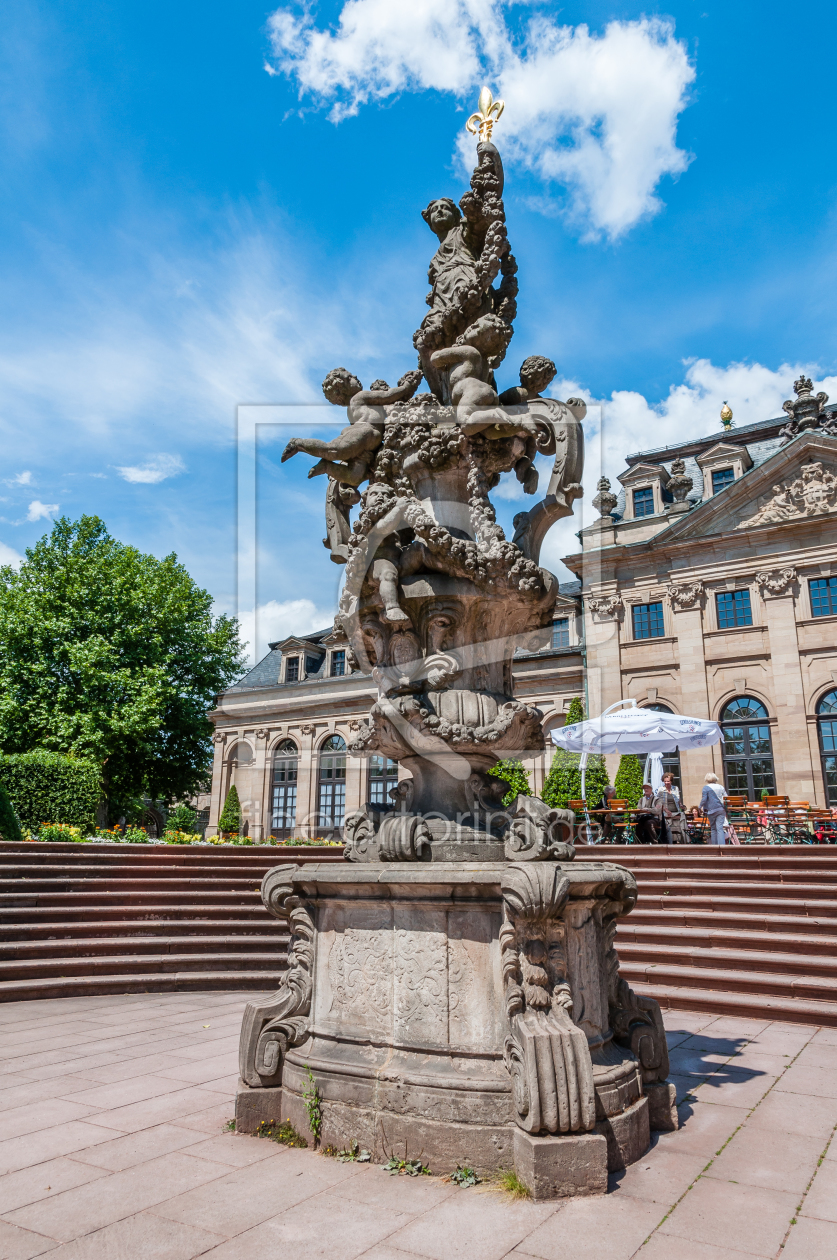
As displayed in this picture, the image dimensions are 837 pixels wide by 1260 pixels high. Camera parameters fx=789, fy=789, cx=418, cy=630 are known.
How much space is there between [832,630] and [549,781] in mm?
11180

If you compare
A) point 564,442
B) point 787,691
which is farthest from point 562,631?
point 564,442

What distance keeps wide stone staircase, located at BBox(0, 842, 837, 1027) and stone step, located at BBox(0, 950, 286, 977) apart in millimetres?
13

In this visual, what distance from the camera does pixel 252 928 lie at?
11156mm

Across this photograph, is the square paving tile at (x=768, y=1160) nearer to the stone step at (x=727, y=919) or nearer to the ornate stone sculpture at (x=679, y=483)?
the stone step at (x=727, y=919)

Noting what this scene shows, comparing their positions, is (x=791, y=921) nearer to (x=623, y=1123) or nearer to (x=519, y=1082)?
(x=623, y=1123)

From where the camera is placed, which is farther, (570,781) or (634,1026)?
(570,781)

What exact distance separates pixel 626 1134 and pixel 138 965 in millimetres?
7341

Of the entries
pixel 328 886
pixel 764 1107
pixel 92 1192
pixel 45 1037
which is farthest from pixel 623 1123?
pixel 45 1037

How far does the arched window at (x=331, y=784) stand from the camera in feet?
125

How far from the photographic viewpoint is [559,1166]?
12.0 ft

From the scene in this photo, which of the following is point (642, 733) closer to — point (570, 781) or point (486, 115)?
point (570, 781)

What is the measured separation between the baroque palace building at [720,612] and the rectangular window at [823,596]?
39 millimetres

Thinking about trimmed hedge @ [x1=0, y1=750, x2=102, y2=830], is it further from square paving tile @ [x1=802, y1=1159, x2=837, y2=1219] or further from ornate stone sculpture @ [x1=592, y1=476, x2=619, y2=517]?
ornate stone sculpture @ [x1=592, y1=476, x2=619, y2=517]

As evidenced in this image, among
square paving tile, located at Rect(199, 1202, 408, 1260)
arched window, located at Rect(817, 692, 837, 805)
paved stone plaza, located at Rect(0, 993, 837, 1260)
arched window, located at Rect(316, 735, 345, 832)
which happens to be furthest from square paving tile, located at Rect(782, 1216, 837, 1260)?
arched window, located at Rect(316, 735, 345, 832)
